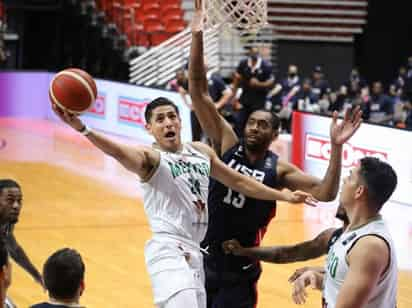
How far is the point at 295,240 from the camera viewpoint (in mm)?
11734

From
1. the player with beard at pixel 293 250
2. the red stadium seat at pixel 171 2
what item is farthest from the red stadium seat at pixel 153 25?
the player with beard at pixel 293 250

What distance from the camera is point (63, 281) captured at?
14.6 feet

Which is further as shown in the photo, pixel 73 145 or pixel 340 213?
pixel 73 145

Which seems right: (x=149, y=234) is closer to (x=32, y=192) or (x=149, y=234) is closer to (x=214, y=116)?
(x=32, y=192)

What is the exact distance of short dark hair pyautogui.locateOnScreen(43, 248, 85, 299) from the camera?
445cm

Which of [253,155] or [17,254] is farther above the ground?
[253,155]

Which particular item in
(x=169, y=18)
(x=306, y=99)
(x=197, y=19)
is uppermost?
(x=197, y=19)

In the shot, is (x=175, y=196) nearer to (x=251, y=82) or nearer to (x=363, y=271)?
(x=363, y=271)

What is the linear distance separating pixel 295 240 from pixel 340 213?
656 cm

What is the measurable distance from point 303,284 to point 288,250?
122cm

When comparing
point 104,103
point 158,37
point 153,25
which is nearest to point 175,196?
point 104,103

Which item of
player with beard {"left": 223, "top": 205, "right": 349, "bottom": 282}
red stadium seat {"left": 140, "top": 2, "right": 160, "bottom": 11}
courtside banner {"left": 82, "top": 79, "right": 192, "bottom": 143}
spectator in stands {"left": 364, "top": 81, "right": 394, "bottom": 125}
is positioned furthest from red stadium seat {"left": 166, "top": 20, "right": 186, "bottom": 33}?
player with beard {"left": 223, "top": 205, "right": 349, "bottom": 282}

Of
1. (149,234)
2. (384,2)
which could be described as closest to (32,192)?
(149,234)

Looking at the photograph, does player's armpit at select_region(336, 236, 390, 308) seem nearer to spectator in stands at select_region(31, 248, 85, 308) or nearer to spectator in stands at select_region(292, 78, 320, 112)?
spectator in stands at select_region(31, 248, 85, 308)
